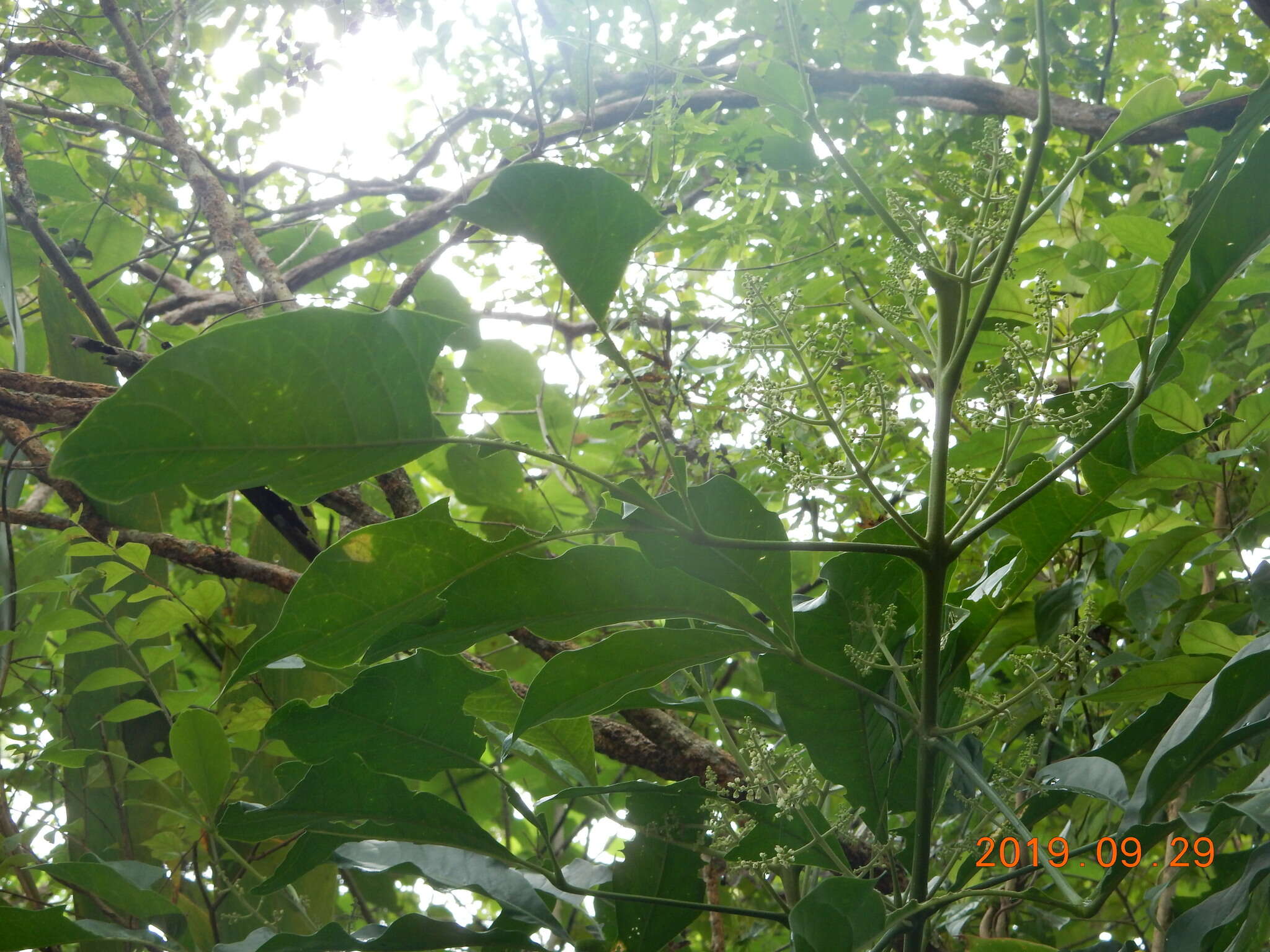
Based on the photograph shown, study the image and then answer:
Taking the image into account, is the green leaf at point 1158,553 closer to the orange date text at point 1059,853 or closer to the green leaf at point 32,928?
the orange date text at point 1059,853

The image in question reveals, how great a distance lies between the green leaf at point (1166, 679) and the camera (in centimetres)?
66

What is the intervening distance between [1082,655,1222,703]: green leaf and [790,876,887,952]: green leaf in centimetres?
26

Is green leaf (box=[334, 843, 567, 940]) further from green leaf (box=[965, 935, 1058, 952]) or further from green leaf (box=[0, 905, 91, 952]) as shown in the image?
green leaf (box=[965, 935, 1058, 952])

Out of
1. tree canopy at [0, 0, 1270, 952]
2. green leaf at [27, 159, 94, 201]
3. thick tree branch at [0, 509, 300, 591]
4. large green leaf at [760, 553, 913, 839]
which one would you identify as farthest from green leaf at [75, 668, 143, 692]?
green leaf at [27, 159, 94, 201]

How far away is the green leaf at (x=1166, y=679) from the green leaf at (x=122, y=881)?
2.25 feet

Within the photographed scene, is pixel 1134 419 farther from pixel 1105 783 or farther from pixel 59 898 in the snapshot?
pixel 59 898

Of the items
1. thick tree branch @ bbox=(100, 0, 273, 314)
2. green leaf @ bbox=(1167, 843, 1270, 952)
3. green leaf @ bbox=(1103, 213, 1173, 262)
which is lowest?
green leaf @ bbox=(1167, 843, 1270, 952)

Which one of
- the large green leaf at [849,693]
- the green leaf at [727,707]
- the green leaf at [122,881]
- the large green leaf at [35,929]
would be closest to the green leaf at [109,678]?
the green leaf at [122,881]

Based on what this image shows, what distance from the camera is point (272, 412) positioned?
1.37ft

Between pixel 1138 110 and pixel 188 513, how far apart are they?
59.3 inches

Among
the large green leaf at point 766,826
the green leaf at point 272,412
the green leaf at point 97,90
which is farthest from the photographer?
the green leaf at point 97,90

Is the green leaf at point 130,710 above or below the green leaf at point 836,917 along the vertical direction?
above

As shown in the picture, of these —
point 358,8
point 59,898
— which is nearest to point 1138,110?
point 358,8

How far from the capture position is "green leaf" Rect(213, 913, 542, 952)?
1.86 feet
